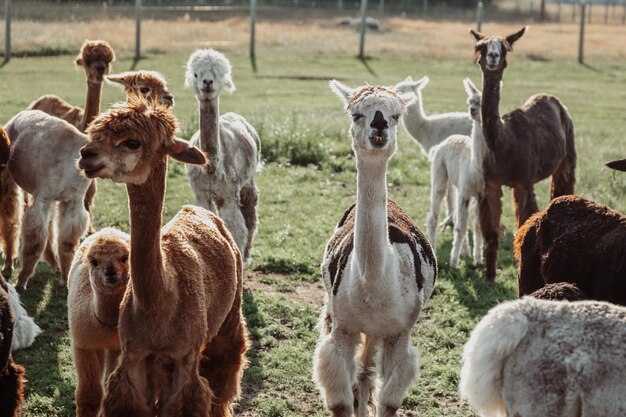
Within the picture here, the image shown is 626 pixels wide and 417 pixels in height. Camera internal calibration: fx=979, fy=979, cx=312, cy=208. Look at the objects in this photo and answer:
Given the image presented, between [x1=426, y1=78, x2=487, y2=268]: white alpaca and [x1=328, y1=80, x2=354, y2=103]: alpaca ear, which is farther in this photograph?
[x1=426, y1=78, x2=487, y2=268]: white alpaca

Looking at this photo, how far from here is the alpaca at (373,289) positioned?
5.31 m

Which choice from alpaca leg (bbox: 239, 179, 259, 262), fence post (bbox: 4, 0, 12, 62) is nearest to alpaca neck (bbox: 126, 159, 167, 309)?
alpaca leg (bbox: 239, 179, 259, 262)

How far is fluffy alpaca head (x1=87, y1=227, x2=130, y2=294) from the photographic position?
5.10 meters

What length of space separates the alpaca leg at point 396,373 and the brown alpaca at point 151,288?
113 cm

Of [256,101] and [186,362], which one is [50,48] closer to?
Result: [256,101]

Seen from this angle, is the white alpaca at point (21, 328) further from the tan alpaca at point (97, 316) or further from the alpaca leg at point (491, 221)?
the alpaca leg at point (491, 221)

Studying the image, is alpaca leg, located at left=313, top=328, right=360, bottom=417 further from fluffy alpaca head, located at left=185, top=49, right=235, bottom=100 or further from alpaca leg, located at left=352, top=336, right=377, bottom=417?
fluffy alpaca head, located at left=185, top=49, right=235, bottom=100

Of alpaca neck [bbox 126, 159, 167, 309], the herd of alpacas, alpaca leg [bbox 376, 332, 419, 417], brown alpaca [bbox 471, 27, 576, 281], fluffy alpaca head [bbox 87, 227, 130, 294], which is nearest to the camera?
the herd of alpacas

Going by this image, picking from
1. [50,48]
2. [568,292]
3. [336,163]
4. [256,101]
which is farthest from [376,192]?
[50,48]

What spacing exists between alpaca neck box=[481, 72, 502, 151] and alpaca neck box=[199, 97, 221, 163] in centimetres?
250

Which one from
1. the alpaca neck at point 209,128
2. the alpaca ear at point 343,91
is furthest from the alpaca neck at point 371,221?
the alpaca neck at point 209,128

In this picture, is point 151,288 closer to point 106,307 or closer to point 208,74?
point 106,307

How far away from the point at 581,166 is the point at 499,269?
4726mm

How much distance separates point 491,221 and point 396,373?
386 centimetres
